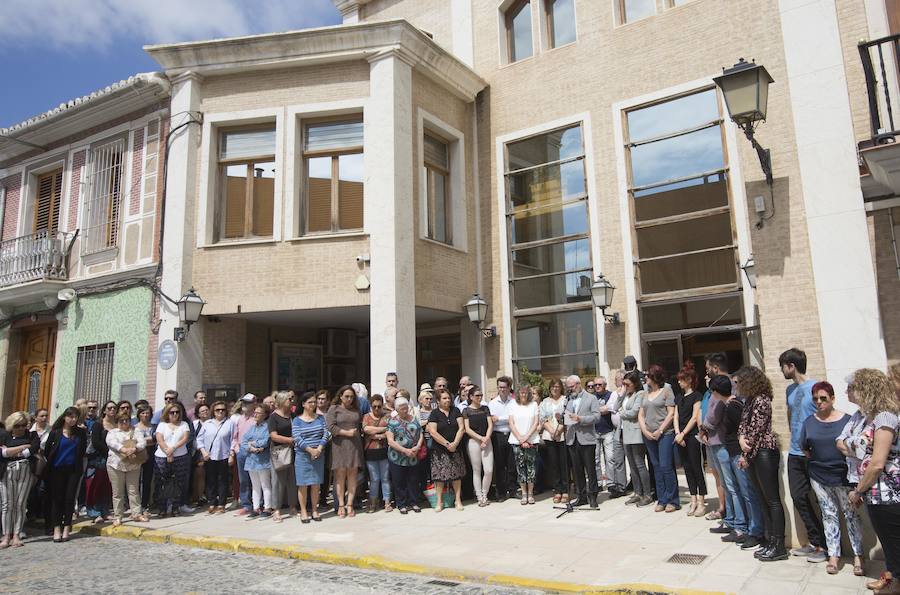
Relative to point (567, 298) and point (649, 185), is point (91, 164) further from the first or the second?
point (649, 185)

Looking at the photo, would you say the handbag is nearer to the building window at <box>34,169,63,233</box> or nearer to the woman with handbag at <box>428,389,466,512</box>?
the woman with handbag at <box>428,389,466,512</box>

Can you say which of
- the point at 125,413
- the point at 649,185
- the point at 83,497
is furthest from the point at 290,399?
the point at 649,185

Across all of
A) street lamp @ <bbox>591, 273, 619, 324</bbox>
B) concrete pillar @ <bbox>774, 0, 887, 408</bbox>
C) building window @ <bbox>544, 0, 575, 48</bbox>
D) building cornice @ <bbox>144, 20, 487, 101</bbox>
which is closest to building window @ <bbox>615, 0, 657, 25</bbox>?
building window @ <bbox>544, 0, 575, 48</bbox>

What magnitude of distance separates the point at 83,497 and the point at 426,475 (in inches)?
209

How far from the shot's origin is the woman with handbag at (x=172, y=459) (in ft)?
33.0

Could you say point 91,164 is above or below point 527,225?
above

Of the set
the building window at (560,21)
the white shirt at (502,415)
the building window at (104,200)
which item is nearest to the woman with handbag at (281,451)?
the white shirt at (502,415)

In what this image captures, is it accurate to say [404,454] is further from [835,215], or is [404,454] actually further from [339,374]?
[339,374]

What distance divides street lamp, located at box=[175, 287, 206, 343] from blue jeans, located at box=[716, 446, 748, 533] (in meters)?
9.49

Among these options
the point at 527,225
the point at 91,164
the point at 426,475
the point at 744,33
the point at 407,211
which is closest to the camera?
the point at 426,475

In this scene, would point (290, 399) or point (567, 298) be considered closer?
point (290, 399)

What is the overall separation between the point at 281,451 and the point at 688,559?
5.70 metres

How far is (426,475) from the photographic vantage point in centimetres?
1030

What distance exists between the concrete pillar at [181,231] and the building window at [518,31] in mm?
6847
